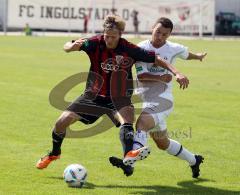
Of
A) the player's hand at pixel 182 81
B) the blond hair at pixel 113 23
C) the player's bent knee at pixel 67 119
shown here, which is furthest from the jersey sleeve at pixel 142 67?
the player's bent knee at pixel 67 119

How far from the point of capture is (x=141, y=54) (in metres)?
8.33

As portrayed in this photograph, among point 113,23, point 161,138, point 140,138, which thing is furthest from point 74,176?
point 113,23

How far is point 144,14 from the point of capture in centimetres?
5497

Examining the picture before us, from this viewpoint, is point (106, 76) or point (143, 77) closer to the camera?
point (106, 76)

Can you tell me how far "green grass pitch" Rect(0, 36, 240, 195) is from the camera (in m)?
8.14

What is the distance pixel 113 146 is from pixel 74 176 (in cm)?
287

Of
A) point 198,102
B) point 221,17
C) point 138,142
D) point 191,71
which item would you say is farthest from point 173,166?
point 221,17

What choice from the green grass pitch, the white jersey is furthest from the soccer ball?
the white jersey

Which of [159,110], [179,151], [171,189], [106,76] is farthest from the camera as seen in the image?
[179,151]

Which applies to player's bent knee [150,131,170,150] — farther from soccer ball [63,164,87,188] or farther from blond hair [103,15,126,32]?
blond hair [103,15,126,32]

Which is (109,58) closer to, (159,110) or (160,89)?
(160,89)

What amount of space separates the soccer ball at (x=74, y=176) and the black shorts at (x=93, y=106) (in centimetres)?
76

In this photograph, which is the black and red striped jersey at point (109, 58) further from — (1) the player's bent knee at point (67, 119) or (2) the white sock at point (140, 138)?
(2) the white sock at point (140, 138)

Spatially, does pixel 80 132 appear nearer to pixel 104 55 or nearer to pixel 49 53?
pixel 104 55
